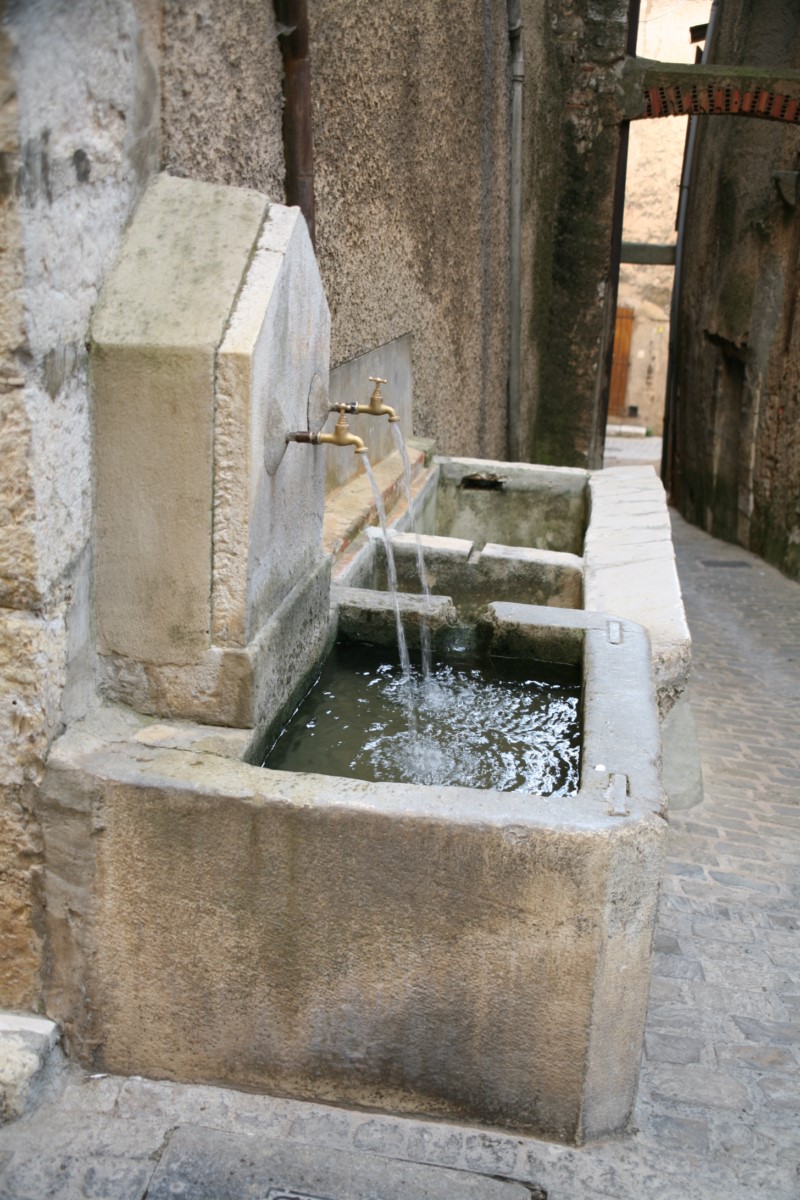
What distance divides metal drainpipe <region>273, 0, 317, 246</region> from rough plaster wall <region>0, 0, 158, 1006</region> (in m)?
1.23

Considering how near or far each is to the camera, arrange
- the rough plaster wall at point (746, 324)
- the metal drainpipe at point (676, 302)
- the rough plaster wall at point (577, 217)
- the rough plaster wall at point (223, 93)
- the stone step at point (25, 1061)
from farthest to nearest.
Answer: the metal drainpipe at point (676, 302), the rough plaster wall at point (577, 217), the rough plaster wall at point (746, 324), the rough plaster wall at point (223, 93), the stone step at point (25, 1061)

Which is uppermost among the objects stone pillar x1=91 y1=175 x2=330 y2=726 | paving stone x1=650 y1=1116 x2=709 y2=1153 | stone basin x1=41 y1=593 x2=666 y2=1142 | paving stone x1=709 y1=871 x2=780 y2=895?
stone pillar x1=91 y1=175 x2=330 y2=726

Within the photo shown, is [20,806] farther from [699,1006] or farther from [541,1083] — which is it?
[699,1006]

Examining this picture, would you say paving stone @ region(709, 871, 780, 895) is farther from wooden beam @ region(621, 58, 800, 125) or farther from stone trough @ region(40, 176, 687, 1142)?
wooden beam @ region(621, 58, 800, 125)

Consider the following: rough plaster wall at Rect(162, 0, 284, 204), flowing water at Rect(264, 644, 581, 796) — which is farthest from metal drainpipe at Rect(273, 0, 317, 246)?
flowing water at Rect(264, 644, 581, 796)

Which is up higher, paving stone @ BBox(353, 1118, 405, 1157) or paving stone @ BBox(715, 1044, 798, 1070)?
paving stone @ BBox(353, 1118, 405, 1157)

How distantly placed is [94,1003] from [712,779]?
3497 millimetres

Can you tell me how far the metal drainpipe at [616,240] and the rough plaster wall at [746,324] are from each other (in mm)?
1298

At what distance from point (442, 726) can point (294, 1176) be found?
4.05 feet

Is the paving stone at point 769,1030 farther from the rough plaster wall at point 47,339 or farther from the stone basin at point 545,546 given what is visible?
the rough plaster wall at point 47,339

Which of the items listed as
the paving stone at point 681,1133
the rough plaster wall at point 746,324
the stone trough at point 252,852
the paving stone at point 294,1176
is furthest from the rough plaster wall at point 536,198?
the paving stone at point 294,1176

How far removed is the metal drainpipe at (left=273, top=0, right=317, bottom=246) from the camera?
11.6 feet

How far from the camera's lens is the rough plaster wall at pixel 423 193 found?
4602 millimetres

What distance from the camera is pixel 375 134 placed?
5.11 m
